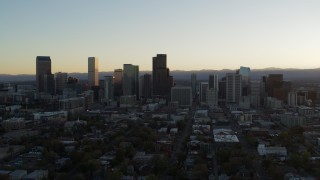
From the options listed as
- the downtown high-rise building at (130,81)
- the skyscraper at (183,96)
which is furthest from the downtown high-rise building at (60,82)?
the skyscraper at (183,96)

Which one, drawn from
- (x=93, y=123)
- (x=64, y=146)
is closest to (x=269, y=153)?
(x=64, y=146)

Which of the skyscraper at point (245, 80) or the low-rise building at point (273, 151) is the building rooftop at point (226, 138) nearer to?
the low-rise building at point (273, 151)

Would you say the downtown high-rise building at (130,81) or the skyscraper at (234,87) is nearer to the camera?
the skyscraper at (234,87)

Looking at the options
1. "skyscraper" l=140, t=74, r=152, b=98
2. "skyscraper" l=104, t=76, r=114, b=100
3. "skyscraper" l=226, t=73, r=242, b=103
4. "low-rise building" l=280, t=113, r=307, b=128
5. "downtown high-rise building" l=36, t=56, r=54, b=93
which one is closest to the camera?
"low-rise building" l=280, t=113, r=307, b=128

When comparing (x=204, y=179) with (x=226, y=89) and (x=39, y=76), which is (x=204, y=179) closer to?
(x=226, y=89)

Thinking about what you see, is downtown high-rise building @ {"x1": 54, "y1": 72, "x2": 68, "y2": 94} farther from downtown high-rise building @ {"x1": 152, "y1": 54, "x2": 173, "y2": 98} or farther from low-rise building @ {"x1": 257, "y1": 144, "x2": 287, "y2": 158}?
low-rise building @ {"x1": 257, "y1": 144, "x2": 287, "y2": 158}

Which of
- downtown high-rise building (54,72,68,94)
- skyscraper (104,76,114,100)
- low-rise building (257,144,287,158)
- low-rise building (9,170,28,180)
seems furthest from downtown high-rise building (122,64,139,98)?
low-rise building (9,170,28,180)

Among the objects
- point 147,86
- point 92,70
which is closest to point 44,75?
point 92,70
